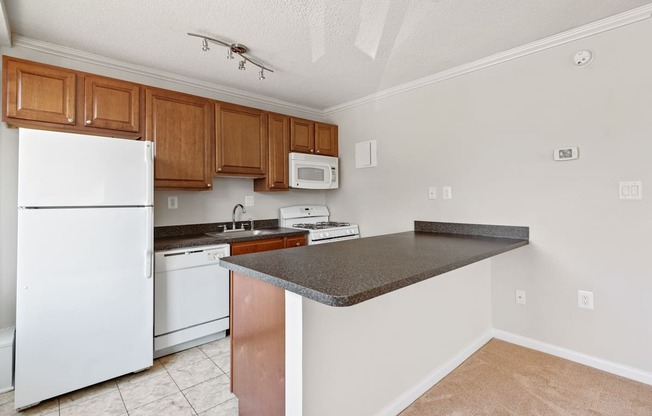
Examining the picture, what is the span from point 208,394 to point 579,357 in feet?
8.42

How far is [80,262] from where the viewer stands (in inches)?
75.9

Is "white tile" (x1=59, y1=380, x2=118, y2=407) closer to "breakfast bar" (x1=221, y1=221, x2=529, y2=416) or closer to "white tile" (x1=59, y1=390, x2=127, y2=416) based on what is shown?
"white tile" (x1=59, y1=390, x2=127, y2=416)

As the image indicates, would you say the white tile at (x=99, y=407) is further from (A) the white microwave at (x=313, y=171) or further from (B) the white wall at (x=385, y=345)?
(A) the white microwave at (x=313, y=171)

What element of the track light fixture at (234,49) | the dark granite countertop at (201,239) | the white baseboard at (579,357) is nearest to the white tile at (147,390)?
the dark granite countertop at (201,239)

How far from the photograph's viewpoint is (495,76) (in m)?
2.59

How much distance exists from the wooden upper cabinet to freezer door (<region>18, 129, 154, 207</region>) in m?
1.34

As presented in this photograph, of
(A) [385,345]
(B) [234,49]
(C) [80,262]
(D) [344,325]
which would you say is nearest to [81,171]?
(C) [80,262]

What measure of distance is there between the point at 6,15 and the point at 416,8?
2539mm

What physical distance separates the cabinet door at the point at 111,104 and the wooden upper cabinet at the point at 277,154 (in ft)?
4.13

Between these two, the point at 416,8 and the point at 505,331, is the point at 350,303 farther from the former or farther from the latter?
the point at 505,331

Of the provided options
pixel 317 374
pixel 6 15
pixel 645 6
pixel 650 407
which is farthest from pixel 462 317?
pixel 6 15

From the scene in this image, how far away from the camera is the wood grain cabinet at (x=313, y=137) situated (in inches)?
140

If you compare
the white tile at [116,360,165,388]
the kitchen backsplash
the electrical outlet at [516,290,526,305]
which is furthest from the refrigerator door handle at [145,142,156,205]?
the electrical outlet at [516,290,526,305]

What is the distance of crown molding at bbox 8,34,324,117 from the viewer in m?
2.29
